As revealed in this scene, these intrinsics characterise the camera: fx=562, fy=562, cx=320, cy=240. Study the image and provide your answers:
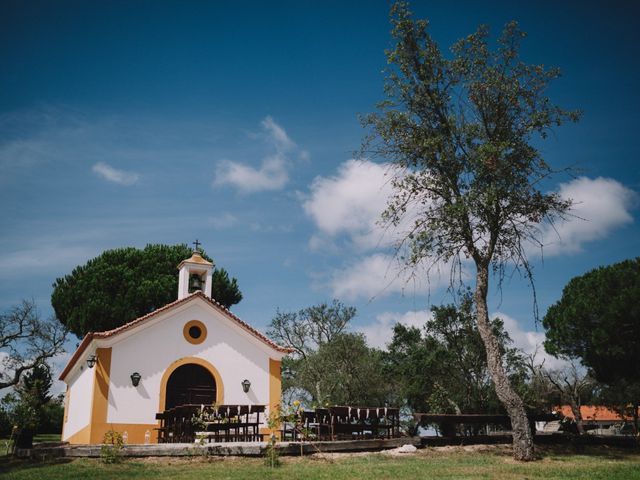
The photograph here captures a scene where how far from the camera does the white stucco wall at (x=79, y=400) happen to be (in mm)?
21406

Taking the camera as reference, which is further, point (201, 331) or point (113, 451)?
point (201, 331)

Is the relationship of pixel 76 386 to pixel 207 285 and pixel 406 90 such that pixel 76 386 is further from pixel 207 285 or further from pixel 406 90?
pixel 406 90

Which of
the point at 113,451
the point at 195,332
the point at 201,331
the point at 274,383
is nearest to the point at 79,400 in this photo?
the point at 195,332

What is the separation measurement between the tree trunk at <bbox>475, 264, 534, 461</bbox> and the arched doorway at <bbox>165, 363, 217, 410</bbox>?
11.3 metres

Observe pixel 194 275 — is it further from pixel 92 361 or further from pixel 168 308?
pixel 92 361

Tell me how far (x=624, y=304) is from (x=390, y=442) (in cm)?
1404

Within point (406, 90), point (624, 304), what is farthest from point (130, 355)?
point (624, 304)

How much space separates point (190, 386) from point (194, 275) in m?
5.72

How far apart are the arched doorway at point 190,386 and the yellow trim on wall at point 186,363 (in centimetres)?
12

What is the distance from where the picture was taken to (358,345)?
4219 centimetres

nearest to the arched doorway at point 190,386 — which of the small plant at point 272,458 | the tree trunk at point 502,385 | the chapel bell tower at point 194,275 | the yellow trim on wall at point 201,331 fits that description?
the yellow trim on wall at point 201,331

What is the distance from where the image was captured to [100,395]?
20562 mm

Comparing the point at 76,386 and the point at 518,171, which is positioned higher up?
the point at 518,171

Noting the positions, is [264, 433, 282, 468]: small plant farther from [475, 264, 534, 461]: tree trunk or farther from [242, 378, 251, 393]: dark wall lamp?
[242, 378, 251, 393]: dark wall lamp
